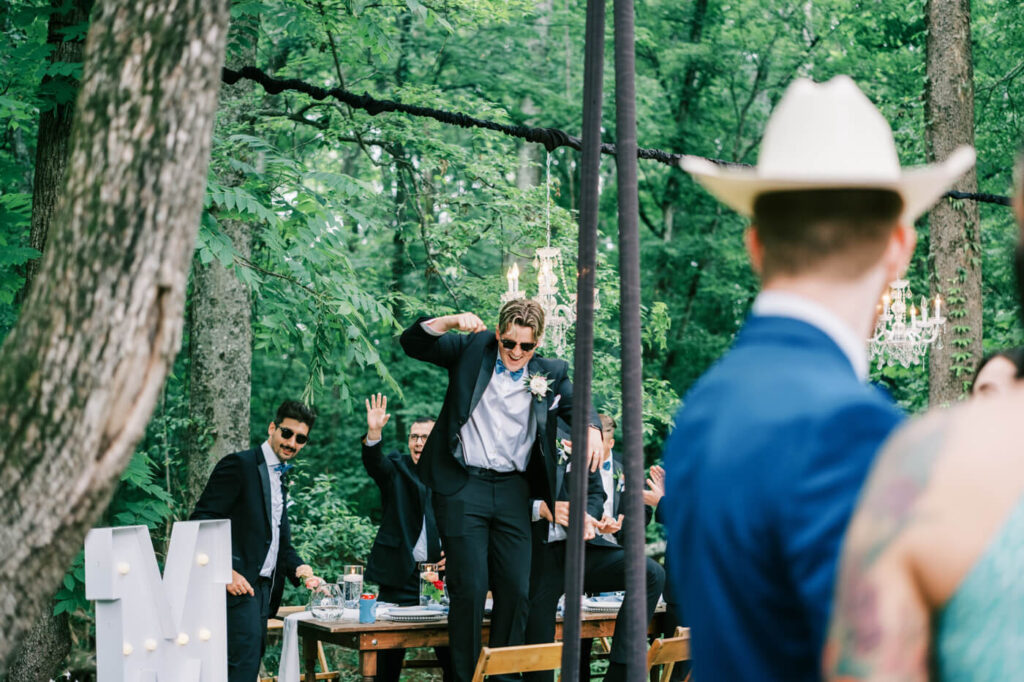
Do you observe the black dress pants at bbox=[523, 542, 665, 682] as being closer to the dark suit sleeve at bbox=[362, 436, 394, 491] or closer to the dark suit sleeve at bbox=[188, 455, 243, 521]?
the dark suit sleeve at bbox=[362, 436, 394, 491]

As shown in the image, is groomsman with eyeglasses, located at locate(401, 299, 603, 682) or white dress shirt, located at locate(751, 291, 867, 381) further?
groomsman with eyeglasses, located at locate(401, 299, 603, 682)

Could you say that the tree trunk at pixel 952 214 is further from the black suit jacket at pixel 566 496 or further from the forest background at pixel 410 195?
the black suit jacket at pixel 566 496

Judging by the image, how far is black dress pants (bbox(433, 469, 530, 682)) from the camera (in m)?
5.70

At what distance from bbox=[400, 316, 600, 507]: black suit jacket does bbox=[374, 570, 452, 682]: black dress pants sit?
126cm

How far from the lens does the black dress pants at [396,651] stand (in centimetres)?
668

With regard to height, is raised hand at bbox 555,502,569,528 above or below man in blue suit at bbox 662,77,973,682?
below

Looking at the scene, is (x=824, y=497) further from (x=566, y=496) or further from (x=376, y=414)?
(x=376, y=414)

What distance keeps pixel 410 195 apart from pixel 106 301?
831 centimetres

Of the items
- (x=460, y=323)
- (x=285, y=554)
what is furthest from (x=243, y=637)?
(x=460, y=323)

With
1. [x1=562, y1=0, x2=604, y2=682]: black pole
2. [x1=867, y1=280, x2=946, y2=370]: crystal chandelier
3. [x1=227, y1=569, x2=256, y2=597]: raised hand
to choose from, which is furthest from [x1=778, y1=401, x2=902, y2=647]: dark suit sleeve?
[x1=867, y1=280, x2=946, y2=370]: crystal chandelier

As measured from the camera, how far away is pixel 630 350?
2719 millimetres

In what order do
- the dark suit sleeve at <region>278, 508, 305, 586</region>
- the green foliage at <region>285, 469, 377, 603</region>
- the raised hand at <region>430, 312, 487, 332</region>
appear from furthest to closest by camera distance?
1. the green foliage at <region>285, 469, 377, 603</region>
2. the dark suit sleeve at <region>278, 508, 305, 586</region>
3. the raised hand at <region>430, 312, 487, 332</region>

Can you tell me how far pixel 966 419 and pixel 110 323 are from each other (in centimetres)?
187

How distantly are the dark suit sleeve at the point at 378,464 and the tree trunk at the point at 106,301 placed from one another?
167 inches
